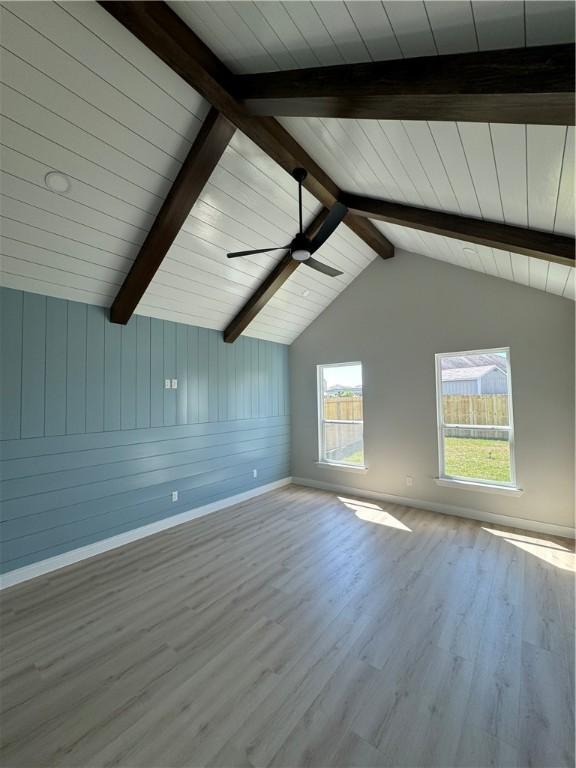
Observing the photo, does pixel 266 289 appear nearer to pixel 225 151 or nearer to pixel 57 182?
pixel 225 151

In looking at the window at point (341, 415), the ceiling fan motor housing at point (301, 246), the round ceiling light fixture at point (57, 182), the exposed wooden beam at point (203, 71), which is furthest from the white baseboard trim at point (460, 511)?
the round ceiling light fixture at point (57, 182)

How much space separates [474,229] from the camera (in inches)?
109

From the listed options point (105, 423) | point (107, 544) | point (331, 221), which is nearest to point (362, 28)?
point (331, 221)

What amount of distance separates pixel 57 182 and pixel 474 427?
487cm

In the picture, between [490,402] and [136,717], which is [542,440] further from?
[136,717]

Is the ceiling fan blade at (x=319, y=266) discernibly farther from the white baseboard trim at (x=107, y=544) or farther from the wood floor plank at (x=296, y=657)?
the white baseboard trim at (x=107, y=544)

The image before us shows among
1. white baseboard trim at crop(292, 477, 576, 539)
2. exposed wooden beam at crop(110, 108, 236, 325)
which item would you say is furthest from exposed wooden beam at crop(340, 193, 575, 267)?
white baseboard trim at crop(292, 477, 576, 539)

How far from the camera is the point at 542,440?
3.68m

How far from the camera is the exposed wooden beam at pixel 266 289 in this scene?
3.77 meters

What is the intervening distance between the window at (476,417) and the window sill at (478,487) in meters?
0.06

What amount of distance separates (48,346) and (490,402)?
16.1ft

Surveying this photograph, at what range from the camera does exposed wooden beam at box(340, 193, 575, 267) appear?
244 cm

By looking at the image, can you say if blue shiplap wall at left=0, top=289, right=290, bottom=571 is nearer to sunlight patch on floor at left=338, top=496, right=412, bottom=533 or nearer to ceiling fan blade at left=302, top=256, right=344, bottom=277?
sunlight patch on floor at left=338, top=496, right=412, bottom=533

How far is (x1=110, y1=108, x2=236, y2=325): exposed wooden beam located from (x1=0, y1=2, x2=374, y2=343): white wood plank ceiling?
10 centimetres
